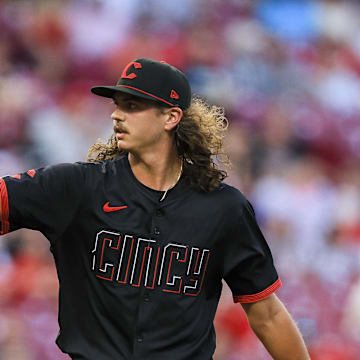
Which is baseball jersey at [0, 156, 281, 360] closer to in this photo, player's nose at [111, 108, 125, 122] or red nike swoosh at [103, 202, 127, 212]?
red nike swoosh at [103, 202, 127, 212]

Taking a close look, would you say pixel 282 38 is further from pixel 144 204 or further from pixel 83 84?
pixel 144 204

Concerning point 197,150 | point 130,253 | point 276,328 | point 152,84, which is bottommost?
point 276,328

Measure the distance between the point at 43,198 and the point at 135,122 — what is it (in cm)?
48

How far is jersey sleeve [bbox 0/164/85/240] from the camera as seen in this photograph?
2926mm

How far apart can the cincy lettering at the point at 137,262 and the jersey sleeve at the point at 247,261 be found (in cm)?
25

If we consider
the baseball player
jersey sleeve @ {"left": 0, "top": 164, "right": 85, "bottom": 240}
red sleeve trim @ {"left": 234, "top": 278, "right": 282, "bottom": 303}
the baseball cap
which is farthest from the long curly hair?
red sleeve trim @ {"left": 234, "top": 278, "right": 282, "bottom": 303}

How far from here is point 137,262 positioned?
3.10m

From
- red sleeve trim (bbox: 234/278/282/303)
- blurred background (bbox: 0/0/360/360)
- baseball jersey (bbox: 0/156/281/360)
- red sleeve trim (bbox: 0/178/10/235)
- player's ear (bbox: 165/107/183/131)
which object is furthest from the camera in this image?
blurred background (bbox: 0/0/360/360)

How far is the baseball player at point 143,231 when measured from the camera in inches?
120

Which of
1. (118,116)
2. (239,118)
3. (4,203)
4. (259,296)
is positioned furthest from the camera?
(239,118)

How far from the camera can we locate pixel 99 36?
789cm

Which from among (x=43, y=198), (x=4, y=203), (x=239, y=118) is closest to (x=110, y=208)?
(x=43, y=198)

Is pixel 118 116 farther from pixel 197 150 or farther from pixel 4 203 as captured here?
pixel 4 203

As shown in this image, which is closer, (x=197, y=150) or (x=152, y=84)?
(x=152, y=84)
